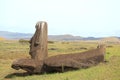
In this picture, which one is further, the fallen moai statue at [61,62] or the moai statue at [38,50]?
the moai statue at [38,50]

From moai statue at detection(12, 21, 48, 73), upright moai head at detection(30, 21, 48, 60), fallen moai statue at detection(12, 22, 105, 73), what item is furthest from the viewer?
upright moai head at detection(30, 21, 48, 60)

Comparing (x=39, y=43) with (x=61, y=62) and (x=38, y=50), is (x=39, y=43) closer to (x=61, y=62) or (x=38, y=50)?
(x=38, y=50)

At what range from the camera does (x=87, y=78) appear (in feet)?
65.7

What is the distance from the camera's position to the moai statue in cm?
2347

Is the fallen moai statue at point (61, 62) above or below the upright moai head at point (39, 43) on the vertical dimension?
below

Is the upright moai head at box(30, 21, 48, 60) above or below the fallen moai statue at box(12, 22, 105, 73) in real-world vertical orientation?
above

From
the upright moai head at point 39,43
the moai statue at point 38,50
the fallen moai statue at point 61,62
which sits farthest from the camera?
the upright moai head at point 39,43

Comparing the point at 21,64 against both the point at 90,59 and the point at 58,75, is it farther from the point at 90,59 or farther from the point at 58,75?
the point at 90,59

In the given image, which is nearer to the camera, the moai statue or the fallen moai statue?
the fallen moai statue

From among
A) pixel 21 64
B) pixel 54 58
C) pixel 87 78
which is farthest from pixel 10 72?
pixel 87 78

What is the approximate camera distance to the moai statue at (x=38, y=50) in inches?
924

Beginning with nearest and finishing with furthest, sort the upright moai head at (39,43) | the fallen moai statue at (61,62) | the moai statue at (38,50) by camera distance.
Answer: the fallen moai statue at (61,62) → the moai statue at (38,50) → the upright moai head at (39,43)

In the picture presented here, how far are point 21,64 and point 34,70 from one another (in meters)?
1.10

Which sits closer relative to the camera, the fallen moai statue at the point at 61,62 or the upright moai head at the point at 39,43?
the fallen moai statue at the point at 61,62
